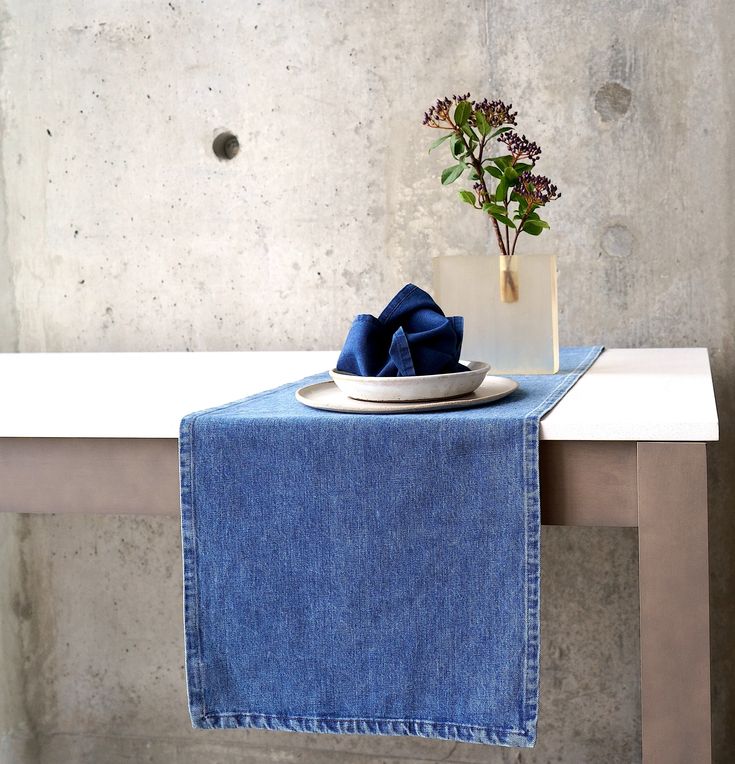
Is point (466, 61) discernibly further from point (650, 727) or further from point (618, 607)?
point (650, 727)

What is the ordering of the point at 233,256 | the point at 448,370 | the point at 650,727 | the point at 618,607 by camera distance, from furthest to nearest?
1. the point at 233,256
2. the point at 618,607
3. the point at 448,370
4. the point at 650,727

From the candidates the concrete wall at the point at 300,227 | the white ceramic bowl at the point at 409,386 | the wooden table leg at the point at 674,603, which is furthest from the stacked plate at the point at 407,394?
the concrete wall at the point at 300,227

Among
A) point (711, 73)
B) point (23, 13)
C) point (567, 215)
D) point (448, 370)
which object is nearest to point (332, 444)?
point (448, 370)

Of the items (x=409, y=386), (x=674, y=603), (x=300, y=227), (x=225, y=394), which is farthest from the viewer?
(x=300, y=227)

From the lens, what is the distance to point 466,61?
184 centimetres

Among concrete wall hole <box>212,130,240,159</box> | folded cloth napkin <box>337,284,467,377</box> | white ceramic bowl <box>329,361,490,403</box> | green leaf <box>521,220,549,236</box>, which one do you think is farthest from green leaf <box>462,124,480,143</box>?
concrete wall hole <box>212,130,240,159</box>

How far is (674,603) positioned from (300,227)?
1197 mm

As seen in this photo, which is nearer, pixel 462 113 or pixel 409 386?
pixel 409 386

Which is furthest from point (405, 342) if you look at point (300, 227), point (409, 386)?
point (300, 227)

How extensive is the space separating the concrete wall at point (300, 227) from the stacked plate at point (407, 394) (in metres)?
0.78

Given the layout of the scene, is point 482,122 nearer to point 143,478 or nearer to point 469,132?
point 469,132

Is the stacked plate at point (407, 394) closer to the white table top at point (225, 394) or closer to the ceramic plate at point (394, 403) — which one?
the ceramic plate at point (394, 403)

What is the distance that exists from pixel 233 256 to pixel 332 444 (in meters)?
1.05

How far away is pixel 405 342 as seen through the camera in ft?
3.65
